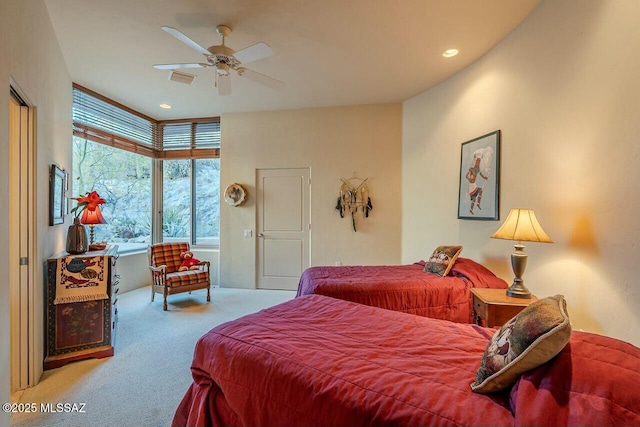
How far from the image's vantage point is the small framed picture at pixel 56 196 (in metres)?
2.60

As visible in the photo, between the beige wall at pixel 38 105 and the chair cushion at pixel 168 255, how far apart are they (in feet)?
3.93

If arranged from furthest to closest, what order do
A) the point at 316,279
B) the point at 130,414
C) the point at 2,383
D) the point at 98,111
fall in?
the point at 98,111 → the point at 316,279 → the point at 130,414 → the point at 2,383

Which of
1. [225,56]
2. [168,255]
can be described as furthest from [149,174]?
[225,56]

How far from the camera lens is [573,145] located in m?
2.09

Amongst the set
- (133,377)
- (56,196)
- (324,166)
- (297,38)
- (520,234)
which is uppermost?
(297,38)

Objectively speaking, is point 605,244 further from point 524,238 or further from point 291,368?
point 291,368

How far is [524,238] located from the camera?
82.7 inches

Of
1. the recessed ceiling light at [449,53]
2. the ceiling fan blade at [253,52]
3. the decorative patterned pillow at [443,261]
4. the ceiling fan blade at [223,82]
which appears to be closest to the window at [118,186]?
the ceiling fan blade at [223,82]

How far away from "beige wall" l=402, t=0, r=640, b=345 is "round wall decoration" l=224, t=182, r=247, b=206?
11.2ft

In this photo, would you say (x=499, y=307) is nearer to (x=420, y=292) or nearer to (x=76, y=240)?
(x=420, y=292)

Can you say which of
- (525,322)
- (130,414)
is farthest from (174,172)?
(525,322)

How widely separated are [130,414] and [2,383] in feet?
2.37

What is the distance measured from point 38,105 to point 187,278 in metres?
2.58

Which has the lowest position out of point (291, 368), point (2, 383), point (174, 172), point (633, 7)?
point (2, 383)
